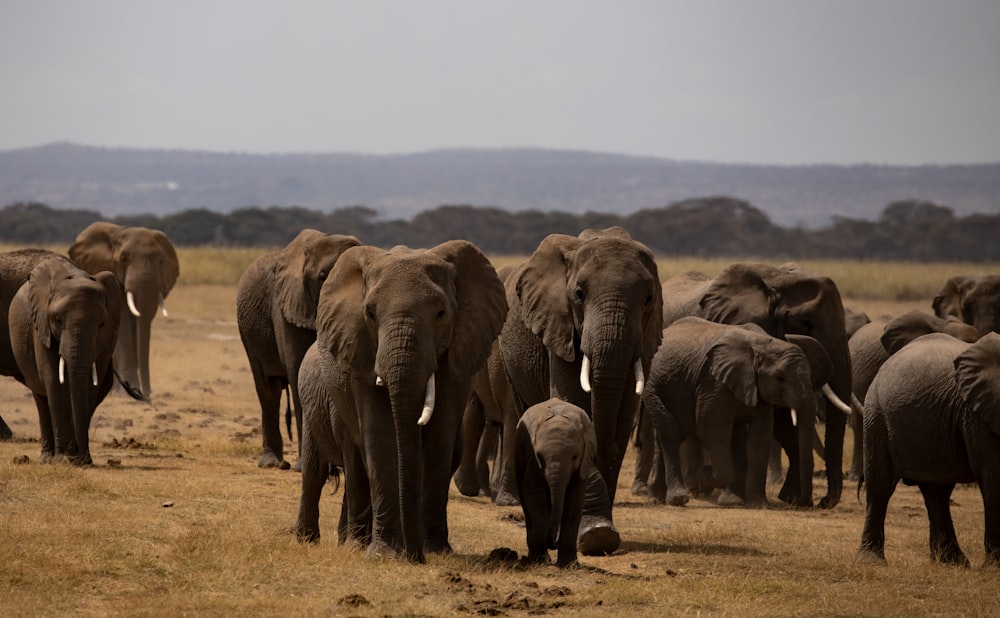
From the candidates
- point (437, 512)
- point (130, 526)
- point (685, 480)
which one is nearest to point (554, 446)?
point (437, 512)

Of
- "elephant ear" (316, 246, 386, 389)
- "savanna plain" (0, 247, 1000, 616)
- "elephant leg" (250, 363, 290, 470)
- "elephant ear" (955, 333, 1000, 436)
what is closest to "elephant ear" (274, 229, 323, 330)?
Result: "elephant leg" (250, 363, 290, 470)

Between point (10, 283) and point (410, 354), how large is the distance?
817cm

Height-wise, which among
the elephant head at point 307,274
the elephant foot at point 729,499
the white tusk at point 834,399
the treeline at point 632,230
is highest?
the elephant head at point 307,274

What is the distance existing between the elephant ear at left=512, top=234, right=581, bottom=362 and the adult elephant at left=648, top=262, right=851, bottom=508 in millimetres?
4316

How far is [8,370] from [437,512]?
755 centimetres

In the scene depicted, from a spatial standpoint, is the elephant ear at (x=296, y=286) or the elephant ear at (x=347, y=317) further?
the elephant ear at (x=296, y=286)

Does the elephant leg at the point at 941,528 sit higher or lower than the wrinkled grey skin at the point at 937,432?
lower

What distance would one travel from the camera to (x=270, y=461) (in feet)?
48.9

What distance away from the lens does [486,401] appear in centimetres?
1363

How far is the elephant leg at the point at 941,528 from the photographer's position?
35.6 ft

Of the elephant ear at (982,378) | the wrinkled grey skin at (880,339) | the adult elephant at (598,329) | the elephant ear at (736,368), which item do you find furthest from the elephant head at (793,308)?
the elephant ear at (982,378)

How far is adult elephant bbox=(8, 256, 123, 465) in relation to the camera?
13445 millimetres

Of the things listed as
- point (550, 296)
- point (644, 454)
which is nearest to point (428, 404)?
point (550, 296)

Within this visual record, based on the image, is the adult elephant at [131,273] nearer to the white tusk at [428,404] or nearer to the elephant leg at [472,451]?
the elephant leg at [472,451]
